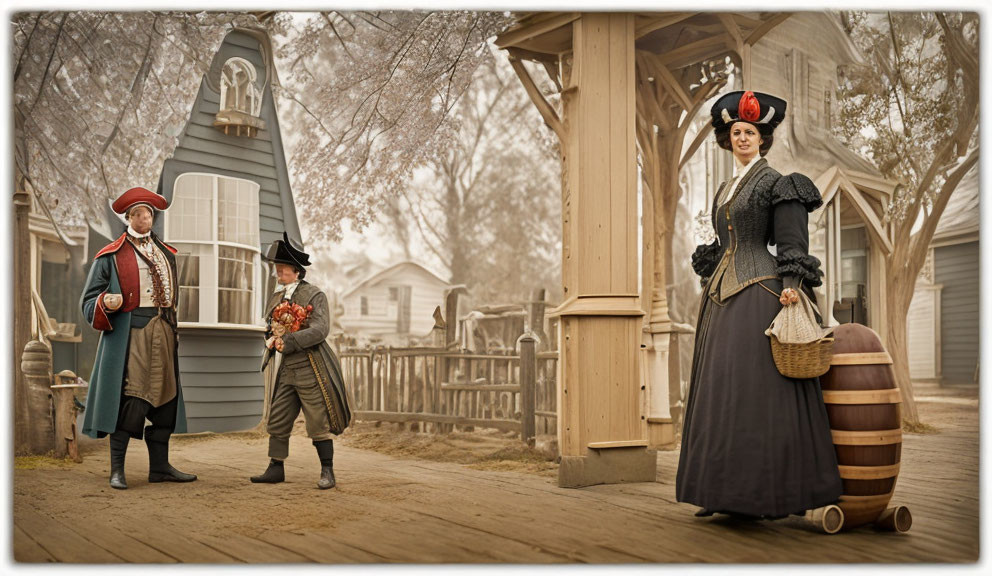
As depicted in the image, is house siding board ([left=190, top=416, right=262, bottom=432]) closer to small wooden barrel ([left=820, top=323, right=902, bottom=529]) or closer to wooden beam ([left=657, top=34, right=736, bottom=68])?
wooden beam ([left=657, top=34, right=736, bottom=68])

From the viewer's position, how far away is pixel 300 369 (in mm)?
4973

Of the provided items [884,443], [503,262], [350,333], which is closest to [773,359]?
[884,443]

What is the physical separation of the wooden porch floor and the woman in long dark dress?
0.74 feet

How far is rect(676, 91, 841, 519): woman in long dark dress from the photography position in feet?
11.2

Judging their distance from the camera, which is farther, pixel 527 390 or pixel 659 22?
pixel 527 390

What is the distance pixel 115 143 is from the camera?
6.72 metres

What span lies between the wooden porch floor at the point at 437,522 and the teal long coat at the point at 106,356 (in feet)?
1.33

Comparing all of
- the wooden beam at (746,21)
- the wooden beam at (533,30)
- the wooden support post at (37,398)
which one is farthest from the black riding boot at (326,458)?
the wooden beam at (746,21)

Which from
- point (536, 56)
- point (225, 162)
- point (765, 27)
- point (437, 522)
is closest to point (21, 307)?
point (225, 162)

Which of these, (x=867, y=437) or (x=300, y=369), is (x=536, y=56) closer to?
(x=300, y=369)

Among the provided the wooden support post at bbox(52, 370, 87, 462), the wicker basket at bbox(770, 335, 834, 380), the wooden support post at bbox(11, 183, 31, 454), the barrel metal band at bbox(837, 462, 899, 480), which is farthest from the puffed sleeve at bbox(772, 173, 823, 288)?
the wooden support post at bbox(11, 183, 31, 454)

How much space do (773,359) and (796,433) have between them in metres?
0.32

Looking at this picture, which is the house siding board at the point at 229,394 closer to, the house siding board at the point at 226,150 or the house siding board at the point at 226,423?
the house siding board at the point at 226,423

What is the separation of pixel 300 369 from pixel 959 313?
13.9ft
